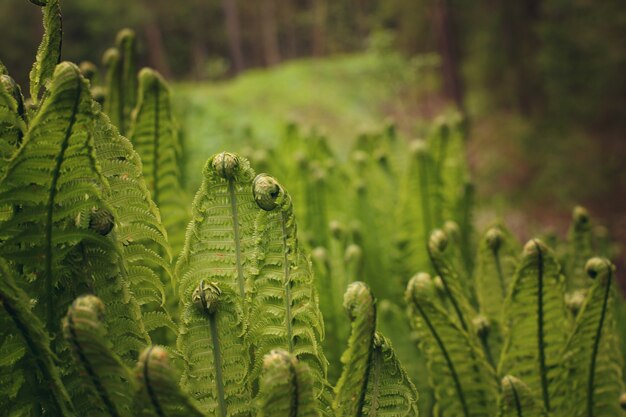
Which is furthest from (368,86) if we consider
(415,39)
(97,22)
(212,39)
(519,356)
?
(212,39)

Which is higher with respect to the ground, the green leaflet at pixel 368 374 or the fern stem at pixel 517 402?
the green leaflet at pixel 368 374

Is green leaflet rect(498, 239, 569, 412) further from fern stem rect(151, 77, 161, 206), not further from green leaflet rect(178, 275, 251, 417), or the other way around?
fern stem rect(151, 77, 161, 206)

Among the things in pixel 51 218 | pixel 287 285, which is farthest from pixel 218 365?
pixel 51 218

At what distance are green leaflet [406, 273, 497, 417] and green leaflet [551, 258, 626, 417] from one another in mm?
120

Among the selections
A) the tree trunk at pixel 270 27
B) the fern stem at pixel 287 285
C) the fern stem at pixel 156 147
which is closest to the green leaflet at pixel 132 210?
the fern stem at pixel 287 285

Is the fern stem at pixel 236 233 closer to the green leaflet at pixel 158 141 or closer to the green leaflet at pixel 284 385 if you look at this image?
the green leaflet at pixel 284 385

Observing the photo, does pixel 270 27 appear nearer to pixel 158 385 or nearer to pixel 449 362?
pixel 449 362

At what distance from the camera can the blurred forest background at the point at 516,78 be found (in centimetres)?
639

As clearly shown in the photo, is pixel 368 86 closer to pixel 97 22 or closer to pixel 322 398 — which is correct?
pixel 97 22

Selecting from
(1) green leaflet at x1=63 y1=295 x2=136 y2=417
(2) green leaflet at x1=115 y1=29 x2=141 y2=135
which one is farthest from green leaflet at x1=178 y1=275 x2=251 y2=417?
(2) green leaflet at x1=115 y1=29 x2=141 y2=135

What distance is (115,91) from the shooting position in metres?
1.27

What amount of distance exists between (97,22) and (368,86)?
5.86m

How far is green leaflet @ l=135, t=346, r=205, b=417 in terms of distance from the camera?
1.52 feet

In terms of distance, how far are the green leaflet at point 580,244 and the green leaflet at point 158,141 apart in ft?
2.82
